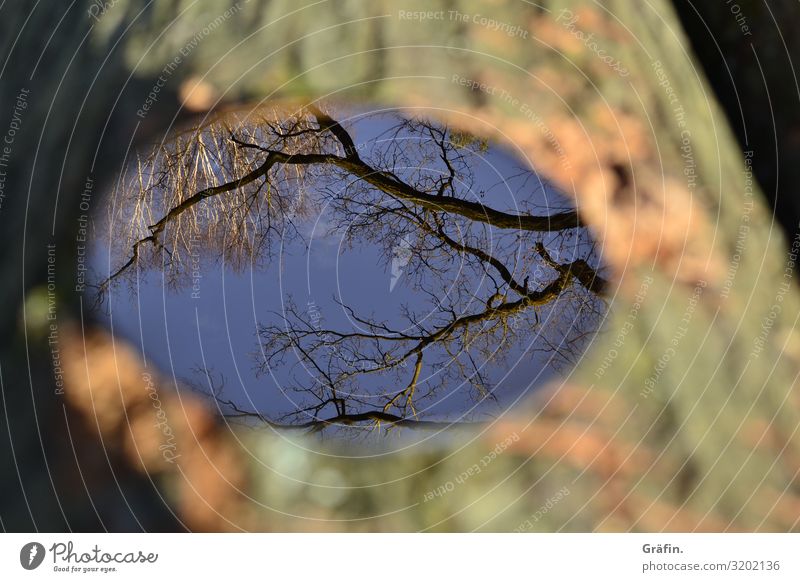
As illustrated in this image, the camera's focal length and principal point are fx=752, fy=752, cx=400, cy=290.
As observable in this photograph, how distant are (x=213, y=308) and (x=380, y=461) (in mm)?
182

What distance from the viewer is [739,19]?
63 centimetres

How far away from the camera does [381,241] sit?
0.62 metres

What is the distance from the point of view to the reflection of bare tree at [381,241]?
0.61 meters

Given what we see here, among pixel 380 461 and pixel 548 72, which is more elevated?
pixel 548 72

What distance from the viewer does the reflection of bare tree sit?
2.01 feet

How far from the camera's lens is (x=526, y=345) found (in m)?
0.62

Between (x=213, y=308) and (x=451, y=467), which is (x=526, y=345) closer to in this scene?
(x=451, y=467)

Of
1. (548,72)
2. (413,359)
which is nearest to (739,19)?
(548,72)

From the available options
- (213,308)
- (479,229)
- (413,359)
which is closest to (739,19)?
(479,229)

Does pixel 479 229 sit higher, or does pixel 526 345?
pixel 479 229

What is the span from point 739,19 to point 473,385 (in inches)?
14.9
